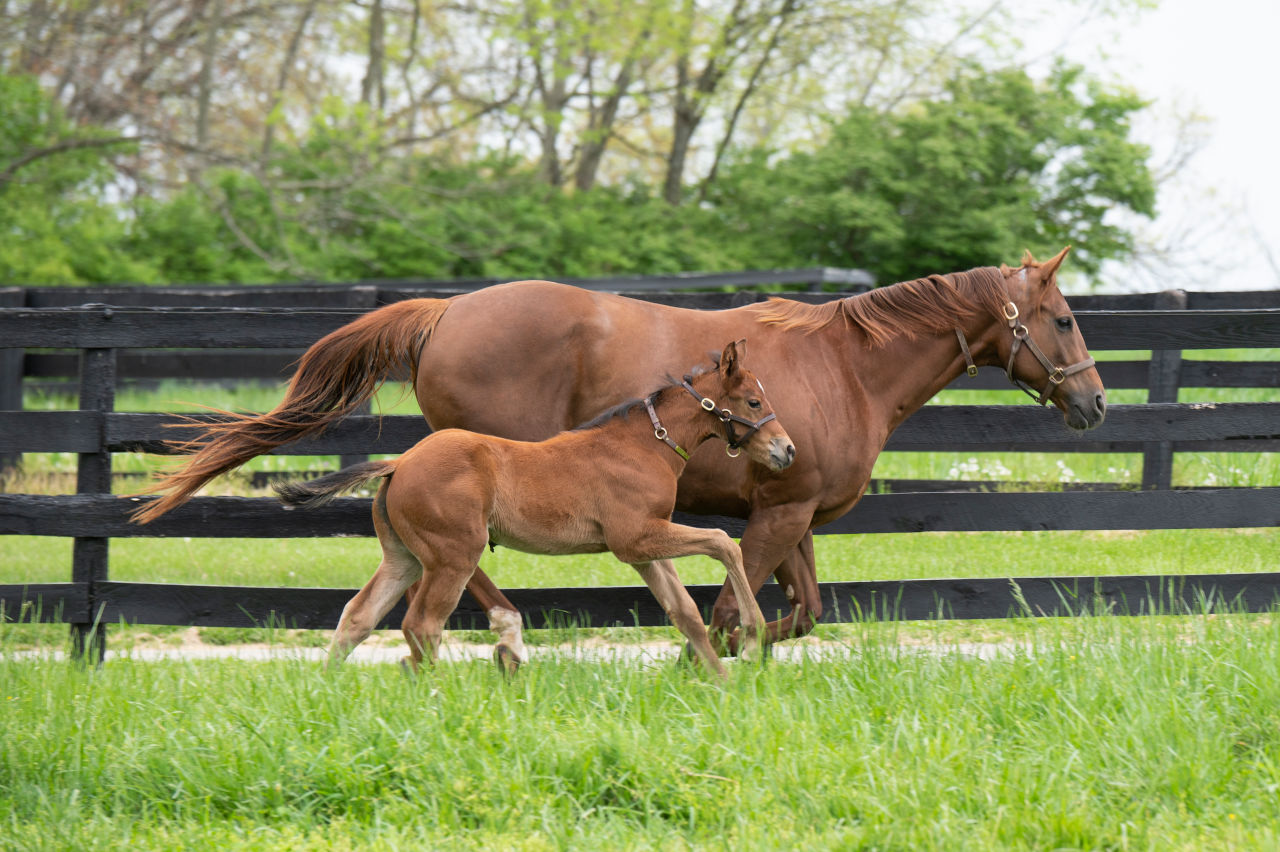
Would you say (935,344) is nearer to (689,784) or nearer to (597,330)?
(597,330)

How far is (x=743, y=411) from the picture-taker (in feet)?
14.6

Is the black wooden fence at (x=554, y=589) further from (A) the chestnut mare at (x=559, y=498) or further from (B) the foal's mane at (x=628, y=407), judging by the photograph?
(B) the foal's mane at (x=628, y=407)

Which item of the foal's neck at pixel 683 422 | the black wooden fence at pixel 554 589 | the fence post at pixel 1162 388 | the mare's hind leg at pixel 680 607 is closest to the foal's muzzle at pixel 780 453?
the foal's neck at pixel 683 422

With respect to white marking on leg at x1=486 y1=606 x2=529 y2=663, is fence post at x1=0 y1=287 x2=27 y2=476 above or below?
above

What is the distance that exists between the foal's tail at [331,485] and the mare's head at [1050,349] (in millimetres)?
A: 2768

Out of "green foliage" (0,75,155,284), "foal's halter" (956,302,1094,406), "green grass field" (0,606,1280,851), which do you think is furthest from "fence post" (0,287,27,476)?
"foal's halter" (956,302,1094,406)

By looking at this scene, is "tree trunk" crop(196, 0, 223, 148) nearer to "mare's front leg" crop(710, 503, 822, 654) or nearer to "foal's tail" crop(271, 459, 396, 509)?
"foal's tail" crop(271, 459, 396, 509)

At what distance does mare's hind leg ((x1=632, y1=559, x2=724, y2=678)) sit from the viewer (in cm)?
438

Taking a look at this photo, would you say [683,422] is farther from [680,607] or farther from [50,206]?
[50,206]

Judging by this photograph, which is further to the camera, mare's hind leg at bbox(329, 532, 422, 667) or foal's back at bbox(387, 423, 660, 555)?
mare's hind leg at bbox(329, 532, 422, 667)

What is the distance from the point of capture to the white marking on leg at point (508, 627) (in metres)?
4.54

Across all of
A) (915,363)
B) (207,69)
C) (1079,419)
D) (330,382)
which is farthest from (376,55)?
(1079,419)

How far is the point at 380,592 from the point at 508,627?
1.76 ft

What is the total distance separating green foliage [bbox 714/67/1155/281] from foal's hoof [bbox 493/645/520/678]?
1263 cm
